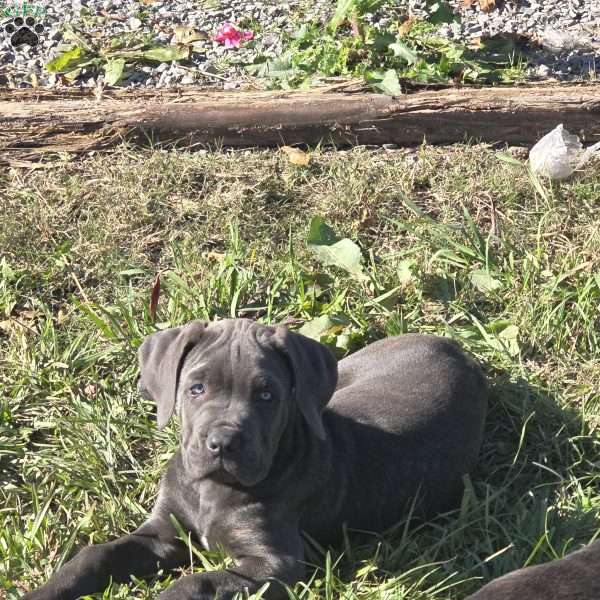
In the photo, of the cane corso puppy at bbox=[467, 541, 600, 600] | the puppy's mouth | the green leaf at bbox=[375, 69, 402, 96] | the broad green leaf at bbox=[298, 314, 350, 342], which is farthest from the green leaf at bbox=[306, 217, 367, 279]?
the cane corso puppy at bbox=[467, 541, 600, 600]

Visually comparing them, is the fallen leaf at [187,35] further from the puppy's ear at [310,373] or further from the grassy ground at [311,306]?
the puppy's ear at [310,373]

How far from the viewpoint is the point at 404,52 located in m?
8.01

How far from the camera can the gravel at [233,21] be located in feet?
27.3

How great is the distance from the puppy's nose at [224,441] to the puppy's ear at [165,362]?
1.03ft

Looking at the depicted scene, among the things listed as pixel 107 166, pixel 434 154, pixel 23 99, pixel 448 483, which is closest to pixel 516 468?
pixel 448 483

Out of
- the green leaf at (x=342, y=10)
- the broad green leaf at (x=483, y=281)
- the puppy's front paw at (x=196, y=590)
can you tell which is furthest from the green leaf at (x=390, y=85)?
the puppy's front paw at (x=196, y=590)

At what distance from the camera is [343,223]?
23.5 feet

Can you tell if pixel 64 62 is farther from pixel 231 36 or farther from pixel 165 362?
pixel 165 362

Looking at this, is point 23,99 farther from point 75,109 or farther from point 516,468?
point 516,468

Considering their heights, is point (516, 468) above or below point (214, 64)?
below

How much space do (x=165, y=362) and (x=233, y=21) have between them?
4.46m

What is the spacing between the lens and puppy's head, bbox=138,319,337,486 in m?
4.76

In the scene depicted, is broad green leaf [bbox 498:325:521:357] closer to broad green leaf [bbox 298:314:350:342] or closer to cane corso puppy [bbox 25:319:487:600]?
cane corso puppy [bbox 25:319:487:600]

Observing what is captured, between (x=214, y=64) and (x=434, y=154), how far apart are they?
180 centimetres
